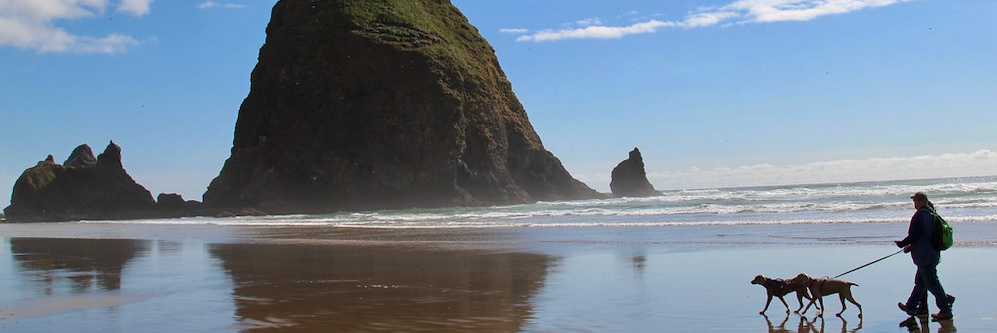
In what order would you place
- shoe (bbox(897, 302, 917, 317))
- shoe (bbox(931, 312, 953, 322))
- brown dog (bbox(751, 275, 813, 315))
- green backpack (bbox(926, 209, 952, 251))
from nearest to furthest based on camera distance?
shoe (bbox(931, 312, 953, 322)) → shoe (bbox(897, 302, 917, 317)) → green backpack (bbox(926, 209, 952, 251)) → brown dog (bbox(751, 275, 813, 315))

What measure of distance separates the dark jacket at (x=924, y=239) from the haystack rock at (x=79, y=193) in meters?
64.7

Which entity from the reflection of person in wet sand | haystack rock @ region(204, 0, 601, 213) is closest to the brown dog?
the reflection of person in wet sand

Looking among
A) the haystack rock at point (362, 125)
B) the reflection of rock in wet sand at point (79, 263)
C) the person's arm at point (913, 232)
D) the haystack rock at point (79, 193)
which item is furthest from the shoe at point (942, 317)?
the haystack rock at point (79, 193)

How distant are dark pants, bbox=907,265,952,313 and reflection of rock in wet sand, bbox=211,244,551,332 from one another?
11.8 feet

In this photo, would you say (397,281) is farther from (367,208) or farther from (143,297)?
(367,208)

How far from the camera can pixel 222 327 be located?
25.4 ft

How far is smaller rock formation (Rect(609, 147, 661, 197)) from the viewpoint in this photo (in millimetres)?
90000

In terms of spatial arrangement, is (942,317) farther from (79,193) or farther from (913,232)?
(79,193)

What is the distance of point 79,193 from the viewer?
6769cm

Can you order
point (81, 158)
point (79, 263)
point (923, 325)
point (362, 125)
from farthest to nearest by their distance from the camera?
1. point (81, 158)
2. point (362, 125)
3. point (79, 263)
4. point (923, 325)

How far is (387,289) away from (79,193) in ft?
218

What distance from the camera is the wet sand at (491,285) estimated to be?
25.2 ft

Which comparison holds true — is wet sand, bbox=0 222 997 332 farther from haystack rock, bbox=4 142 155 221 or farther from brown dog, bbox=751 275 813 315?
haystack rock, bbox=4 142 155 221

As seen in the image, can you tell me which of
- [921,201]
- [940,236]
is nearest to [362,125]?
[921,201]
